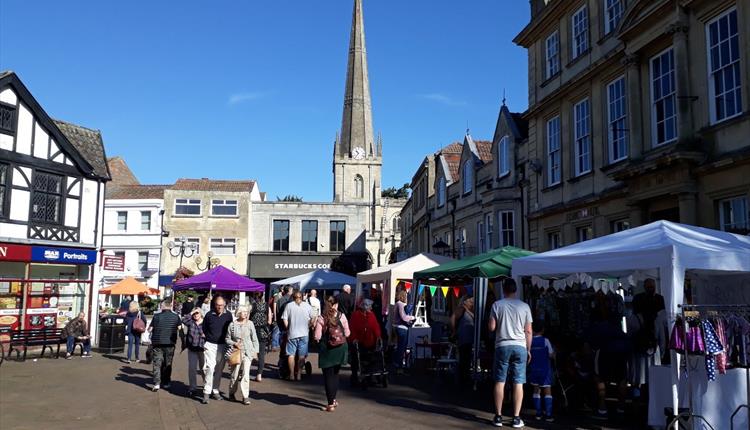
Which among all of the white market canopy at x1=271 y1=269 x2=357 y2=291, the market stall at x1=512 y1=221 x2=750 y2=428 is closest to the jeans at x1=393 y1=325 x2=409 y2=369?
the market stall at x1=512 y1=221 x2=750 y2=428

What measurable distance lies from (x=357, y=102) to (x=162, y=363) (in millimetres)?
76405

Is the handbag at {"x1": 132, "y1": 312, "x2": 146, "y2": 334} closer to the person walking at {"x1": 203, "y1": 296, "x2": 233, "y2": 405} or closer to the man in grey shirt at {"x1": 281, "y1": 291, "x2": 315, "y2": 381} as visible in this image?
the man in grey shirt at {"x1": 281, "y1": 291, "x2": 315, "y2": 381}

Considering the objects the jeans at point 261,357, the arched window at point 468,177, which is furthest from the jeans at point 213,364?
the arched window at point 468,177

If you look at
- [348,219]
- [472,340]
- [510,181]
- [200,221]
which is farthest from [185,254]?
[472,340]

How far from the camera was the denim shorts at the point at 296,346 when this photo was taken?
1227 cm

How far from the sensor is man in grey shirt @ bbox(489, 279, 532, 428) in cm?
820

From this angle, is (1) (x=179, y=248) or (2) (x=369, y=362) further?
(1) (x=179, y=248)

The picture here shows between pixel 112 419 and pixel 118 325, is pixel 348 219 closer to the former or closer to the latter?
pixel 118 325

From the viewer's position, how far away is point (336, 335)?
9578 mm

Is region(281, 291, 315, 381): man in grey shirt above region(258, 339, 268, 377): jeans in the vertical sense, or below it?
above

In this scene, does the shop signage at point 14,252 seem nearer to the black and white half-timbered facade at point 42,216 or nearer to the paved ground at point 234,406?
the black and white half-timbered facade at point 42,216

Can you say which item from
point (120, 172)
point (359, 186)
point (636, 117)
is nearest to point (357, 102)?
point (359, 186)

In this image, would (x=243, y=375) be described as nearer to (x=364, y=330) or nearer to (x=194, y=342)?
(x=194, y=342)

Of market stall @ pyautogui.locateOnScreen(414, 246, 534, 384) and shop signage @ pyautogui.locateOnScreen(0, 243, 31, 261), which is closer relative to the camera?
market stall @ pyautogui.locateOnScreen(414, 246, 534, 384)
